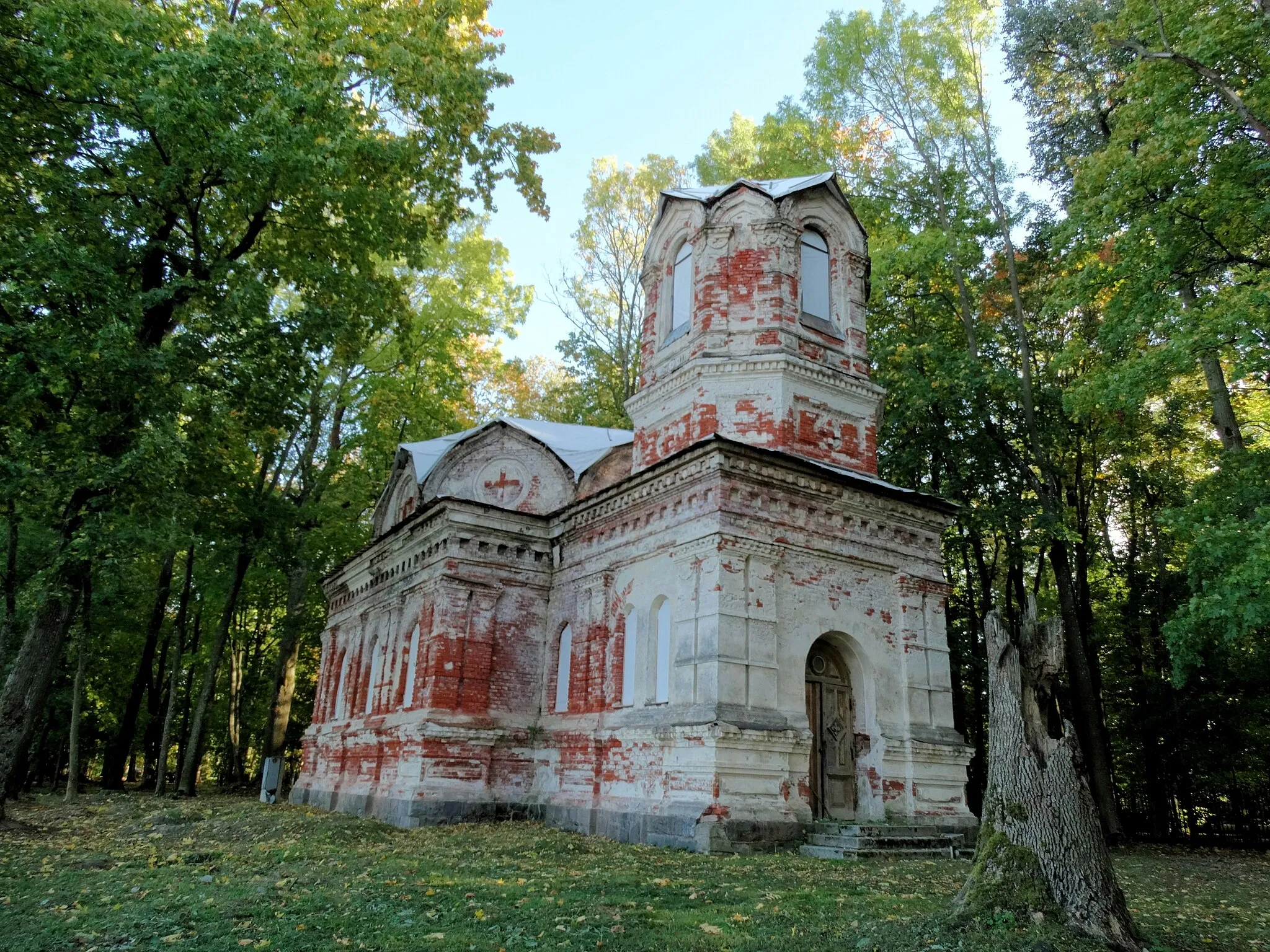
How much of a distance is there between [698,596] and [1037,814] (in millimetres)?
6714

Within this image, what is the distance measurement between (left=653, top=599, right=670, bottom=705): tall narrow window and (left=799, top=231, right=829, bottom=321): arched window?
242 inches

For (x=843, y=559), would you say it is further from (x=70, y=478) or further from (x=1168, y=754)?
(x=1168, y=754)

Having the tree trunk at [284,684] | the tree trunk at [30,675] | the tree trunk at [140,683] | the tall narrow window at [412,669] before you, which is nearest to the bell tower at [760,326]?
the tall narrow window at [412,669]

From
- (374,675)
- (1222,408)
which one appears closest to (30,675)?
(374,675)

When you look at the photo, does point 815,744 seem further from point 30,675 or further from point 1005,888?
point 30,675

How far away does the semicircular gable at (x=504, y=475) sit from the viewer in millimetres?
17500

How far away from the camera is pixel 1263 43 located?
12039mm

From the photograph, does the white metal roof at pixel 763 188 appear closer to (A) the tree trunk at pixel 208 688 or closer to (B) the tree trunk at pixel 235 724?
(A) the tree trunk at pixel 208 688

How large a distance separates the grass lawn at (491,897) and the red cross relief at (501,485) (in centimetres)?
711

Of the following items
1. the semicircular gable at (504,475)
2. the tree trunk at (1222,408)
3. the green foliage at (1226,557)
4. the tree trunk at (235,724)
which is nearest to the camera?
the green foliage at (1226,557)

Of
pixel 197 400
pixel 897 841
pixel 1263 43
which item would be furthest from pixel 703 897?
pixel 1263 43

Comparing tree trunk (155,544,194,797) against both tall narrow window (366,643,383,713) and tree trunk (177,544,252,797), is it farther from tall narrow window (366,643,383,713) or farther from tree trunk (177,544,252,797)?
tall narrow window (366,643,383,713)

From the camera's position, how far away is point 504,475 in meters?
17.8

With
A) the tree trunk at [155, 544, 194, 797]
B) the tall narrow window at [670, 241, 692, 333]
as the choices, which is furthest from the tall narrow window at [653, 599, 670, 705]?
the tree trunk at [155, 544, 194, 797]
